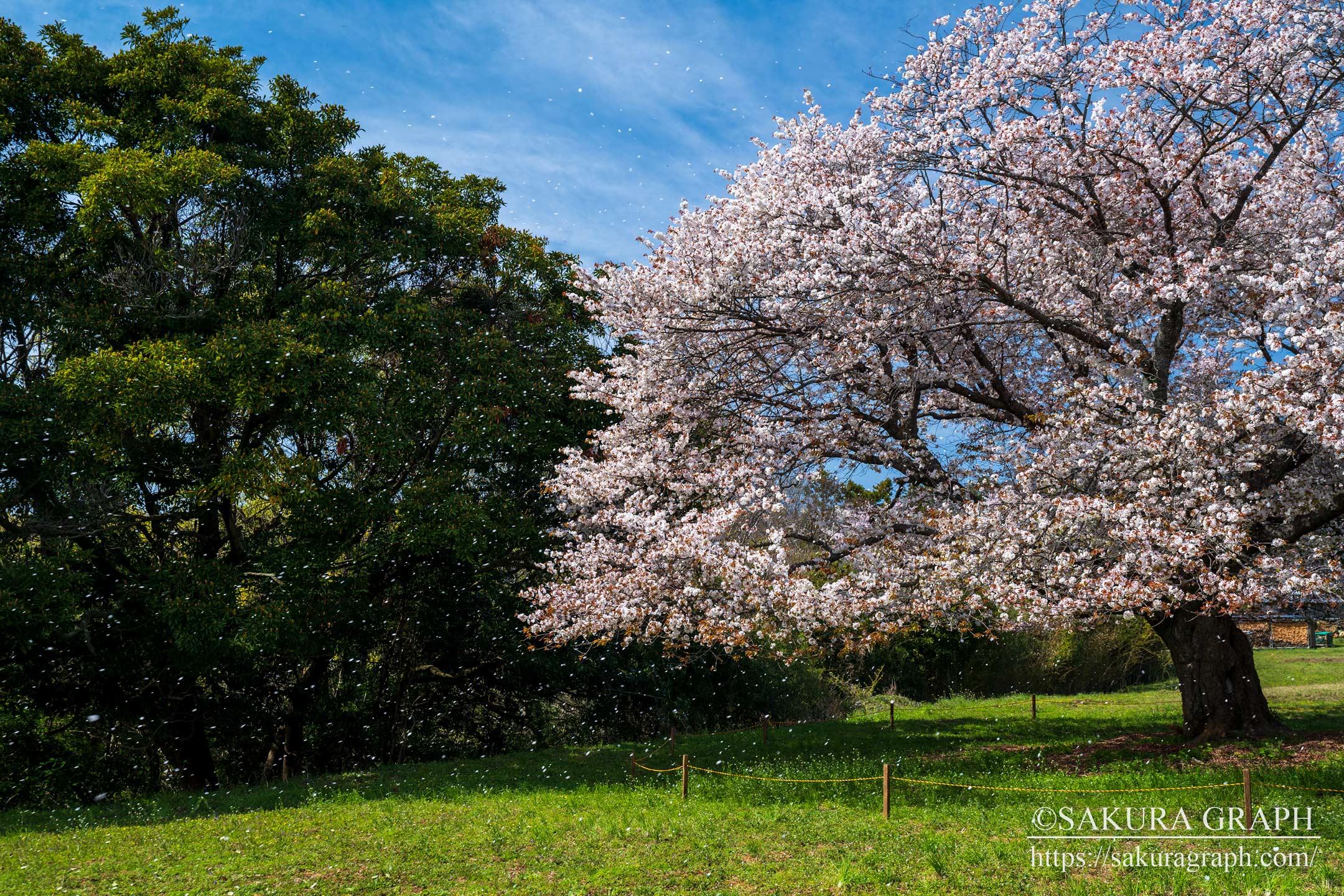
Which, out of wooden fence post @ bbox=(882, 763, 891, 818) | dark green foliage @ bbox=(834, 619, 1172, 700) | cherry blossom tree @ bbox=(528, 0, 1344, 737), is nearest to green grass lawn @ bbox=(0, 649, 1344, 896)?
wooden fence post @ bbox=(882, 763, 891, 818)

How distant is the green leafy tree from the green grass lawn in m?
2.80

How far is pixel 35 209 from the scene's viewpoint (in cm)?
1509

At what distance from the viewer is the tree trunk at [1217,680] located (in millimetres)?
12898

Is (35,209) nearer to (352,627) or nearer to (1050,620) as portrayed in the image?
(352,627)

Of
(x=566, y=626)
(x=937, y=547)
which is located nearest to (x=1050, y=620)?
(x=937, y=547)

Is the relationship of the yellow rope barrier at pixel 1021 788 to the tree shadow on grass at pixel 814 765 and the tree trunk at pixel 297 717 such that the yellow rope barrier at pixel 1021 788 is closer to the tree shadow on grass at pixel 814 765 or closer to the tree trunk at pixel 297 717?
the tree shadow on grass at pixel 814 765

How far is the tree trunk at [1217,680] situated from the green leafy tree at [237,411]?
10.8 meters

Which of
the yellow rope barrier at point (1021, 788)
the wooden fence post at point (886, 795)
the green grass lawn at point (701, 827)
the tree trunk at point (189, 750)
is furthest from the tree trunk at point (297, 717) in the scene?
the wooden fence post at point (886, 795)

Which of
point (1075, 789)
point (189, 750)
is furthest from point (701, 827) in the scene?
point (189, 750)

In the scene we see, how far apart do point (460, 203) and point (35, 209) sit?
734 centimetres

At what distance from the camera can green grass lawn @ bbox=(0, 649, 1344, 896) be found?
7.85m

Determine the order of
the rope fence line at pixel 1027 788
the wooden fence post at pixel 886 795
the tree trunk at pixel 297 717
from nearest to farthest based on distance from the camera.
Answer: the rope fence line at pixel 1027 788
the wooden fence post at pixel 886 795
the tree trunk at pixel 297 717

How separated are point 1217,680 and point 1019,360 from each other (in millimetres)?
5439

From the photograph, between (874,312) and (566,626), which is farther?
(566,626)
